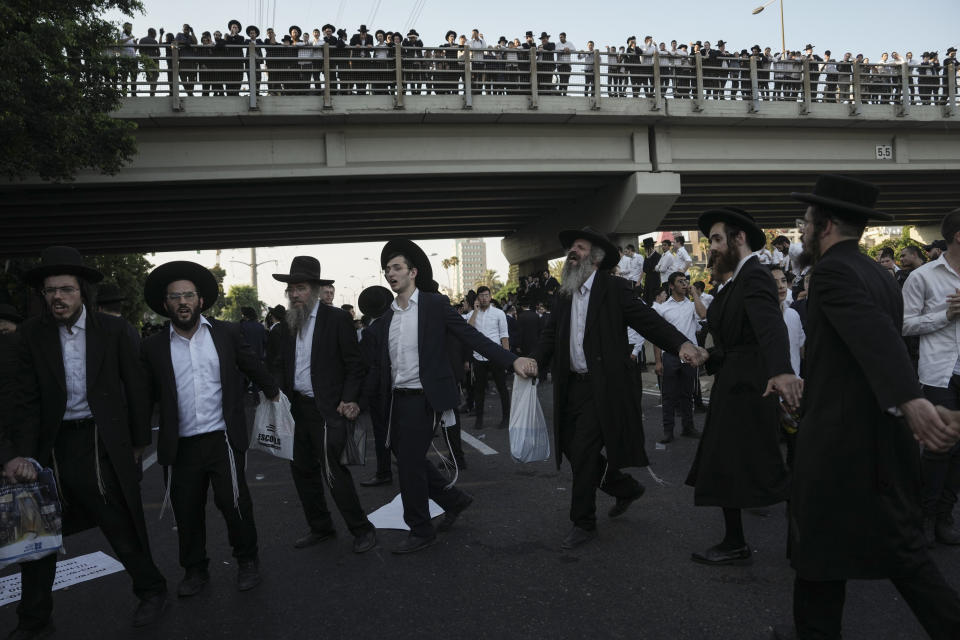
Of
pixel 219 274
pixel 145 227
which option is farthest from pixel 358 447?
pixel 219 274

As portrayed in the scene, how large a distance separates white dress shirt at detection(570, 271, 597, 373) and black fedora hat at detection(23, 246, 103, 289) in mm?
2986

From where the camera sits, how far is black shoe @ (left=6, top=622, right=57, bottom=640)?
11.3 ft

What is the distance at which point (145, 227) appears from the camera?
24062 mm

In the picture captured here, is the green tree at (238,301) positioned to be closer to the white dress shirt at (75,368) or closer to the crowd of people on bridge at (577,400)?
the crowd of people on bridge at (577,400)

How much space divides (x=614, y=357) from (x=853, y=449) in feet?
7.22

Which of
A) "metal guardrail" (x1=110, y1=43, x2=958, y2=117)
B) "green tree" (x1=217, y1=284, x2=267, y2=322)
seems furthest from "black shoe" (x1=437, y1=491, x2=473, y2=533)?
"green tree" (x1=217, y1=284, x2=267, y2=322)

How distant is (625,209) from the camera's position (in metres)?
21.3

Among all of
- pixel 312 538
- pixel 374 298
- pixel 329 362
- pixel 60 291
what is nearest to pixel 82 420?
pixel 60 291

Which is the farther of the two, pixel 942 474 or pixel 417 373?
pixel 417 373

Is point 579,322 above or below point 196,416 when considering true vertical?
above

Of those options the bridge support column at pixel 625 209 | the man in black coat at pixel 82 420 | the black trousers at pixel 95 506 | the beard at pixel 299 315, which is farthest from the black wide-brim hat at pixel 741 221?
the bridge support column at pixel 625 209

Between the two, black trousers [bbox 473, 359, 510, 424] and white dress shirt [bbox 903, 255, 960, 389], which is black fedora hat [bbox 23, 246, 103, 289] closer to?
white dress shirt [bbox 903, 255, 960, 389]

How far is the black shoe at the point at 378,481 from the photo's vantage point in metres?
6.92

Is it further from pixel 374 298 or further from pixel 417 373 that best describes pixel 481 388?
pixel 417 373
